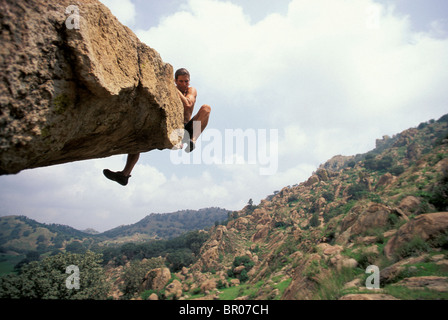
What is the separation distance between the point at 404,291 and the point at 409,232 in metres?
4.48

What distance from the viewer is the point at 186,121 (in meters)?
4.08

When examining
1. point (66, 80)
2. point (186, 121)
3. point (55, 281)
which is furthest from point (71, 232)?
point (66, 80)

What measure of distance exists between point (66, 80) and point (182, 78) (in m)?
2.35

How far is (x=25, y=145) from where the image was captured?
160 cm

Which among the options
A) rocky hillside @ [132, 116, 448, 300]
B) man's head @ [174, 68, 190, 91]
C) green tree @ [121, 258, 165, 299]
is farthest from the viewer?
green tree @ [121, 258, 165, 299]

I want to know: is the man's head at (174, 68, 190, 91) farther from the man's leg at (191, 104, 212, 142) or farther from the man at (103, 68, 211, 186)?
the man's leg at (191, 104, 212, 142)

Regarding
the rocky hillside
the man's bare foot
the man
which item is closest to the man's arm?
the man

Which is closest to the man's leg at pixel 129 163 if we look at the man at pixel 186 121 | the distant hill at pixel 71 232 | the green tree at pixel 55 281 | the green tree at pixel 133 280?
the man at pixel 186 121

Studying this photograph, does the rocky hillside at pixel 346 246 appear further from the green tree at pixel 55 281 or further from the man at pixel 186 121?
the green tree at pixel 55 281

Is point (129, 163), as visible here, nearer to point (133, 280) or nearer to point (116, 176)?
point (116, 176)

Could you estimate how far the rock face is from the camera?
144 centimetres

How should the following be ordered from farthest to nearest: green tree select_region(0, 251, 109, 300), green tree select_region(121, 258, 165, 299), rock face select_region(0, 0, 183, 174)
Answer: green tree select_region(121, 258, 165, 299) → green tree select_region(0, 251, 109, 300) → rock face select_region(0, 0, 183, 174)

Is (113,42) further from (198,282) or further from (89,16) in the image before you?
(198,282)
